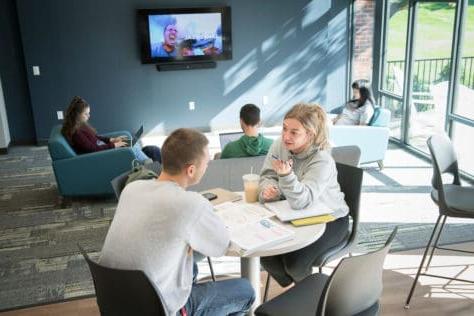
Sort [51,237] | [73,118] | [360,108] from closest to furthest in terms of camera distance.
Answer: [51,237]
[73,118]
[360,108]

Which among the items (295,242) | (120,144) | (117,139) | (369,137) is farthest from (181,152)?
(369,137)

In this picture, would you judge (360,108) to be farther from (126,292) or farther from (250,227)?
(126,292)

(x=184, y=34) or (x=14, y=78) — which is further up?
(x=184, y=34)

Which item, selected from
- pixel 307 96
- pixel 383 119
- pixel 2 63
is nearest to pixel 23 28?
pixel 2 63

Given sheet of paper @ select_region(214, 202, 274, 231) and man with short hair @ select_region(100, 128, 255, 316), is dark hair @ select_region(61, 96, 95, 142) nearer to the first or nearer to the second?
sheet of paper @ select_region(214, 202, 274, 231)

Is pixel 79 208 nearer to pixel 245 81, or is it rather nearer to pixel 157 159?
pixel 157 159

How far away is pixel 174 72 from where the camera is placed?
7.23 metres

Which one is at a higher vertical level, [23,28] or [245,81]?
[23,28]

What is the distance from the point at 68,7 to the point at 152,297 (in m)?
5.88

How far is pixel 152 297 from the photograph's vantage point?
5.73ft

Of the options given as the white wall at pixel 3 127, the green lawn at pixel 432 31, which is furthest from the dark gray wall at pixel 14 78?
the green lawn at pixel 432 31

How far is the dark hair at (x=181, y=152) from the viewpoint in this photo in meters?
1.89

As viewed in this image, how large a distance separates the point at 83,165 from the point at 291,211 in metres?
2.92

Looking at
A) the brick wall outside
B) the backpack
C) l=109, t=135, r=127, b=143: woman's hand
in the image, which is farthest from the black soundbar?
the backpack
